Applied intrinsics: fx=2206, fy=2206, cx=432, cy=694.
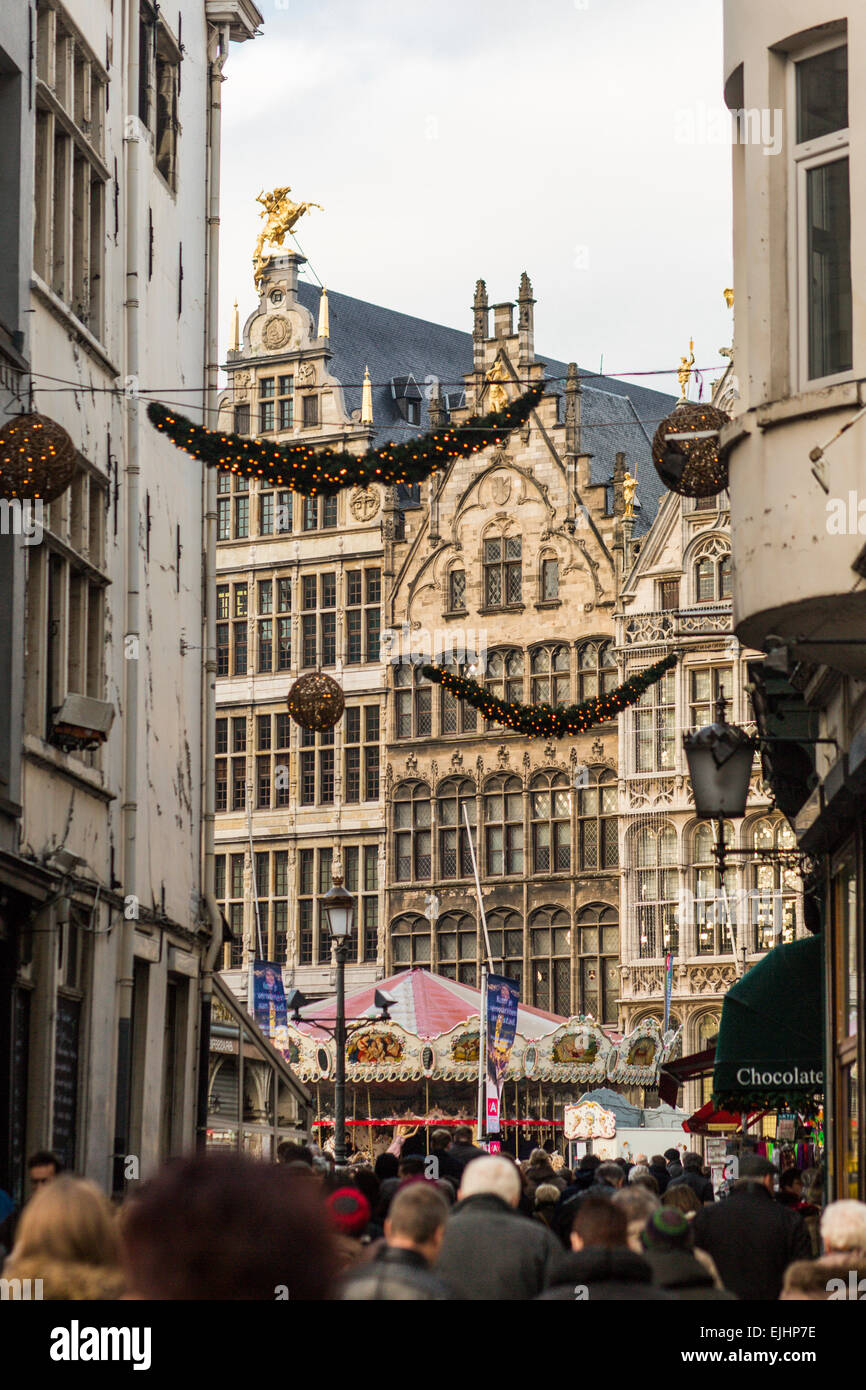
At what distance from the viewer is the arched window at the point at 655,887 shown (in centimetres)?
4269

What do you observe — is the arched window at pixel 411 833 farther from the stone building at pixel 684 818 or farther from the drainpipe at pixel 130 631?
the drainpipe at pixel 130 631

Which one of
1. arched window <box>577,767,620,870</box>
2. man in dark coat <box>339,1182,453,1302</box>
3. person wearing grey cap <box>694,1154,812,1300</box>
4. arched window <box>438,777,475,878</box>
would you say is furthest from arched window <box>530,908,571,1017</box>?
man in dark coat <box>339,1182,453,1302</box>

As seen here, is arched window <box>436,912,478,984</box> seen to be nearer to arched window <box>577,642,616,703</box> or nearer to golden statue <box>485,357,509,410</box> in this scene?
arched window <box>577,642,616,703</box>

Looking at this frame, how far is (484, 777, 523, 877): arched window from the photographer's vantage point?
45.3 meters

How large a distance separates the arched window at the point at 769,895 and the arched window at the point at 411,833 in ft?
24.6

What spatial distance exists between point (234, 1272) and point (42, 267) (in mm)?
12907

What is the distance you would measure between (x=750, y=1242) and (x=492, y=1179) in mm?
2812

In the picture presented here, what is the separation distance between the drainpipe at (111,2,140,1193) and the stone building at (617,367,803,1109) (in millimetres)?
24997

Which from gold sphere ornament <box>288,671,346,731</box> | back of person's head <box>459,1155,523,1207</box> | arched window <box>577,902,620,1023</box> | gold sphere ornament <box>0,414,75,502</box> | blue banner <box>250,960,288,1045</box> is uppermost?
gold sphere ornament <box>288,671,346,731</box>

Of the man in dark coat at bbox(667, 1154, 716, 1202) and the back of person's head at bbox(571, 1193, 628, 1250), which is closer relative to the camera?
the back of person's head at bbox(571, 1193, 628, 1250)

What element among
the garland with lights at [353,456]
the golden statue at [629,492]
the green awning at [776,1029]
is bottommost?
the green awning at [776,1029]

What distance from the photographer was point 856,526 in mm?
8922

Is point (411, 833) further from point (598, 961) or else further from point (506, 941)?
point (598, 961)

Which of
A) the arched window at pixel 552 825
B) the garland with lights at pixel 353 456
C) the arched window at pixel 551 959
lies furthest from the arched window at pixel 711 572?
the garland with lights at pixel 353 456
